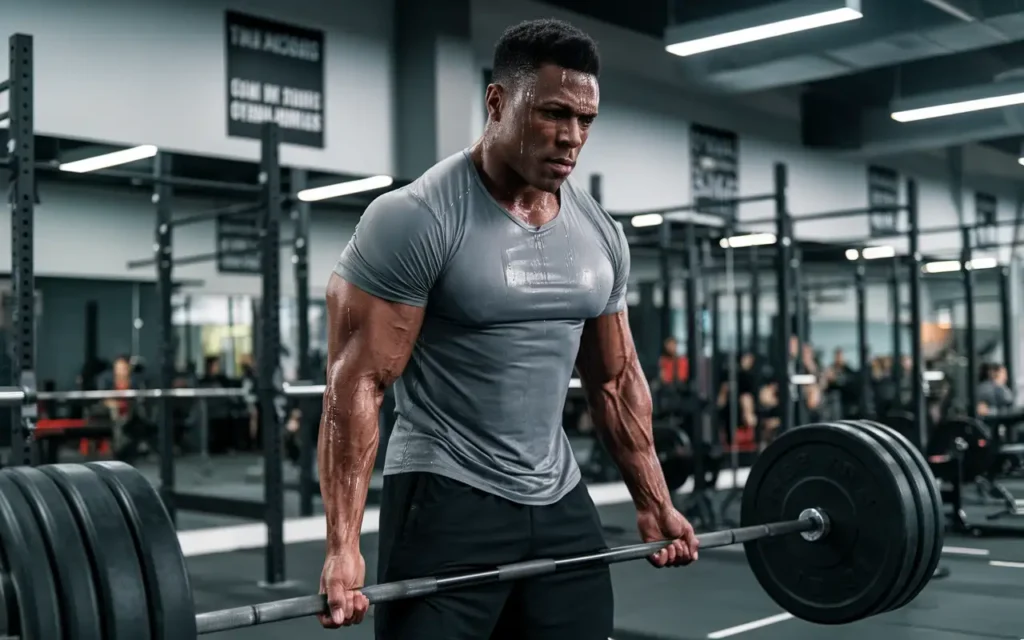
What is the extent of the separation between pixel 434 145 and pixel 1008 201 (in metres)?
8.93

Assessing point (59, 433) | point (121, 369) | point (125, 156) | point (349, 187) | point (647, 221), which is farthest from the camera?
point (121, 369)

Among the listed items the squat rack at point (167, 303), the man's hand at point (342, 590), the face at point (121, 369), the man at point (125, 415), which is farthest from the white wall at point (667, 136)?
the man's hand at point (342, 590)

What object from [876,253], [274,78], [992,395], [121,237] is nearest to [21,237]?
[274,78]

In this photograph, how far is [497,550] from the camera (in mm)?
1515

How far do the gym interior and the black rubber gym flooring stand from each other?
0.9 inches

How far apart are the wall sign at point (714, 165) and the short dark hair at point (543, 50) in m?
7.26

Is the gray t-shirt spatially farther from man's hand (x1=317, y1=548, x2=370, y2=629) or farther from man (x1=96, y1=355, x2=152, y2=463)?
man (x1=96, y1=355, x2=152, y2=463)

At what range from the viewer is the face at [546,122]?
4.78ft

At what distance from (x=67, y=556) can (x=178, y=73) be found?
195 inches

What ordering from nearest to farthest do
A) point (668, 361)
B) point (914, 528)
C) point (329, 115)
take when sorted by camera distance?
point (914, 528)
point (329, 115)
point (668, 361)

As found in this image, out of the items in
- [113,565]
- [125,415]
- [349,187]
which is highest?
[349,187]

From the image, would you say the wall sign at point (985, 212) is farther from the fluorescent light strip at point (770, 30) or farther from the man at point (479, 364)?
the man at point (479, 364)

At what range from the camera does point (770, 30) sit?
19.6 ft

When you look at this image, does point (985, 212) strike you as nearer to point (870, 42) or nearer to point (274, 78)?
point (870, 42)
